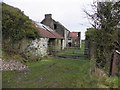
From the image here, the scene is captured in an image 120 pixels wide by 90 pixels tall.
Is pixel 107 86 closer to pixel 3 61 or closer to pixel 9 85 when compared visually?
pixel 9 85

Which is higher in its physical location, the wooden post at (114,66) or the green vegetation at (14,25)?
the green vegetation at (14,25)

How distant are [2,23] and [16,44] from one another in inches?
87.6

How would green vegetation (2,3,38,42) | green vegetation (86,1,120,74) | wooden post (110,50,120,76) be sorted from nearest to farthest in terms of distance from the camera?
wooden post (110,50,120,76) → green vegetation (86,1,120,74) → green vegetation (2,3,38,42)

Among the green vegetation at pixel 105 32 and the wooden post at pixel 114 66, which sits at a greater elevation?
the green vegetation at pixel 105 32

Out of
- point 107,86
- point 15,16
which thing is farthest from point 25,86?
point 15,16

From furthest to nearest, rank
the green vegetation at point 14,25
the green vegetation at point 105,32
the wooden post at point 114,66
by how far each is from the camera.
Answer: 1. the green vegetation at point 14,25
2. the green vegetation at point 105,32
3. the wooden post at point 114,66

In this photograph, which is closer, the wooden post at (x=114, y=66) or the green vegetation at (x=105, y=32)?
the wooden post at (x=114, y=66)

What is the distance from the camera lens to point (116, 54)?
40.3ft

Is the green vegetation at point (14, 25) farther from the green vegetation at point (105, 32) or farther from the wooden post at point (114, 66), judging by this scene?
the wooden post at point (114, 66)

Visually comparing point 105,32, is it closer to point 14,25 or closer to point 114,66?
point 114,66

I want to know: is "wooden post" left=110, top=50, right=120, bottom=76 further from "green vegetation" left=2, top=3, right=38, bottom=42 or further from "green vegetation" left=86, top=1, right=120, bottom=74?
"green vegetation" left=2, top=3, right=38, bottom=42

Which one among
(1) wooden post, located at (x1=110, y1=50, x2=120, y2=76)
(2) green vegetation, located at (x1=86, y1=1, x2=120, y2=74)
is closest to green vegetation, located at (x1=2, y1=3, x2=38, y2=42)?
(2) green vegetation, located at (x1=86, y1=1, x2=120, y2=74)

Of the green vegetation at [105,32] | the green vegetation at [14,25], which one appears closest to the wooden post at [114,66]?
the green vegetation at [105,32]

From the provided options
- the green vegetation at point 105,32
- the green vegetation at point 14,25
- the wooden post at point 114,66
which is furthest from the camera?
the green vegetation at point 14,25
